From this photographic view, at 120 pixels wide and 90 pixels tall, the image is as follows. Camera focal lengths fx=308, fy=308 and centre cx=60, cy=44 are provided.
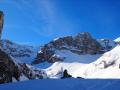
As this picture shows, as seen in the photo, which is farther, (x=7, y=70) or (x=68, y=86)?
(x=7, y=70)

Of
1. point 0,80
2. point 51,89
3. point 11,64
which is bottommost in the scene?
point 51,89

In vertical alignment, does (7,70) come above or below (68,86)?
above

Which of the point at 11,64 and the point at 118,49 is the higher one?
the point at 118,49

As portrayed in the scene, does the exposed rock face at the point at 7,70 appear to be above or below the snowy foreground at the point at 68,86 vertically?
above

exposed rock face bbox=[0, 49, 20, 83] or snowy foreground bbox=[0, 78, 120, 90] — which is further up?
exposed rock face bbox=[0, 49, 20, 83]

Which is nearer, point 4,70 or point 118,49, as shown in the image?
point 4,70

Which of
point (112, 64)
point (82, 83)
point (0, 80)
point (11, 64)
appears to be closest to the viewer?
point (82, 83)

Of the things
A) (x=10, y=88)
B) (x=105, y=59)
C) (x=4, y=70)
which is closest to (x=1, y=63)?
(x=4, y=70)

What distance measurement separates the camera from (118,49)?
196 m

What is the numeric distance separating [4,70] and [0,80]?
159 inches

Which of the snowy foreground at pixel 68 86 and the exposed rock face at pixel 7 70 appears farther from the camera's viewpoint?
the exposed rock face at pixel 7 70

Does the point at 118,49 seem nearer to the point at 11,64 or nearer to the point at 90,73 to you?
the point at 90,73

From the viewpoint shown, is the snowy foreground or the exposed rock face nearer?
the snowy foreground

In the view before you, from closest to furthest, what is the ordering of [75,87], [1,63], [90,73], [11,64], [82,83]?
[75,87] → [82,83] → [1,63] → [11,64] → [90,73]
